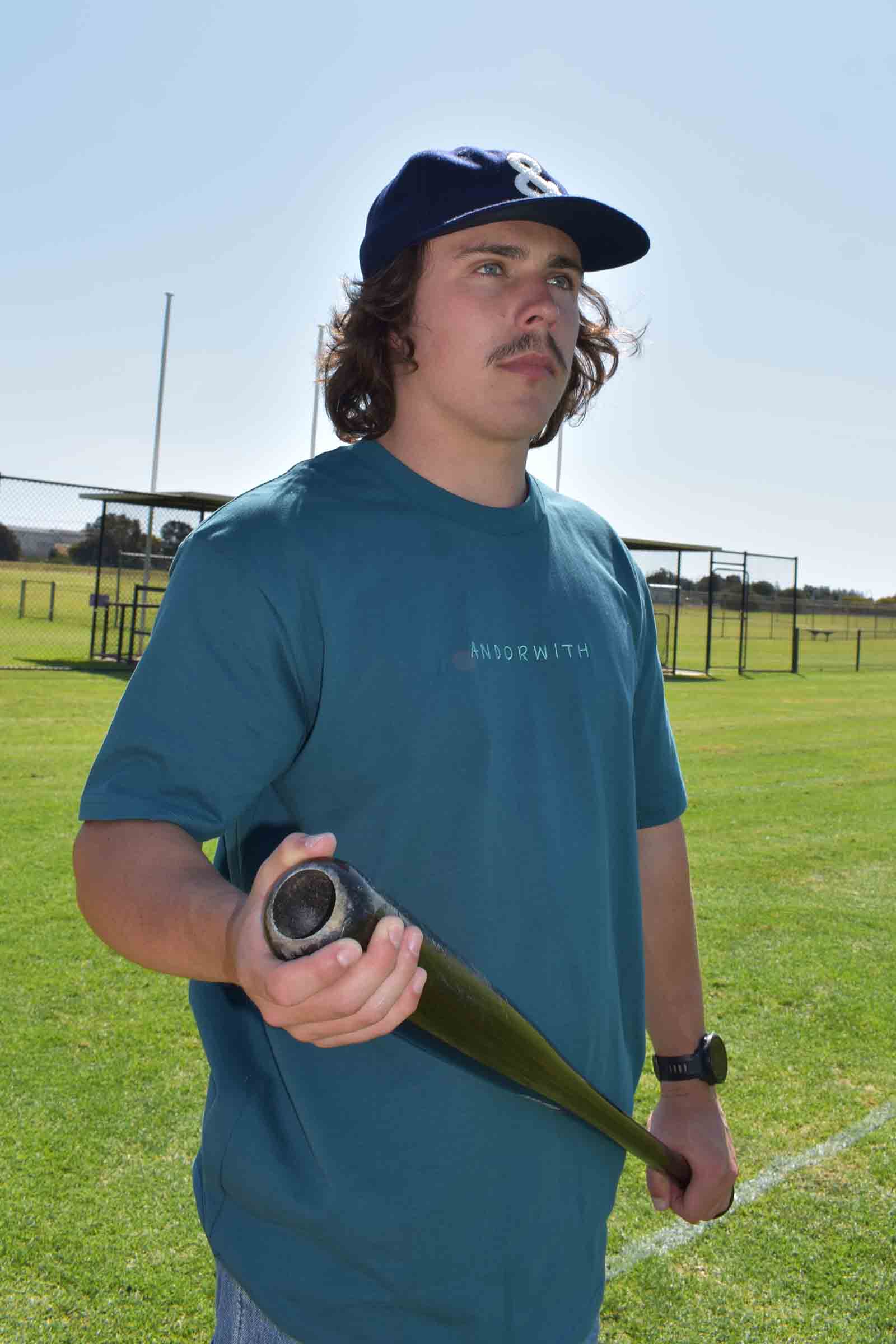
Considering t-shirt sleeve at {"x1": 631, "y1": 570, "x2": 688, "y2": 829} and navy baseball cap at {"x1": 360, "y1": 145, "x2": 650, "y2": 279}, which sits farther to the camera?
t-shirt sleeve at {"x1": 631, "y1": 570, "x2": 688, "y2": 829}

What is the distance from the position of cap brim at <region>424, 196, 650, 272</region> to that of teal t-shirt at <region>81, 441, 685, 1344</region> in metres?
0.38

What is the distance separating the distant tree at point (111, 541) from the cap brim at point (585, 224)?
1693 cm

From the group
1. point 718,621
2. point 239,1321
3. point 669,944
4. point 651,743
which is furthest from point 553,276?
point 718,621

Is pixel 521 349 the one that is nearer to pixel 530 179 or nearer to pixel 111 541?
pixel 530 179

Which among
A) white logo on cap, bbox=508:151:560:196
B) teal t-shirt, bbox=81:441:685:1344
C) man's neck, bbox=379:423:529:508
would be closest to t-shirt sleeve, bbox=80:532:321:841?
teal t-shirt, bbox=81:441:685:1344

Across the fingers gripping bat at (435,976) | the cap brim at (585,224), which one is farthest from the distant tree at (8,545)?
the fingers gripping bat at (435,976)

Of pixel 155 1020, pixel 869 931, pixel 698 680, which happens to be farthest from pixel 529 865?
pixel 698 680

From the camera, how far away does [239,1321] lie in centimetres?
128

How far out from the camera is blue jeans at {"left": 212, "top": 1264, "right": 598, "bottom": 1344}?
125cm

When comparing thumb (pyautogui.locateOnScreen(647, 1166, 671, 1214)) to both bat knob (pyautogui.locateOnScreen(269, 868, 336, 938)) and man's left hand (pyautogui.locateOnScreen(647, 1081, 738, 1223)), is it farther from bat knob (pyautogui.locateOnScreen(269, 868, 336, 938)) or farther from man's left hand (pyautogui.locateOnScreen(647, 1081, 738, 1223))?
bat knob (pyautogui.locateOnScreen(269, 868, 336, 938))

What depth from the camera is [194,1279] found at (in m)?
2.71

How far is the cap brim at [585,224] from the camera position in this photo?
1.52 meters

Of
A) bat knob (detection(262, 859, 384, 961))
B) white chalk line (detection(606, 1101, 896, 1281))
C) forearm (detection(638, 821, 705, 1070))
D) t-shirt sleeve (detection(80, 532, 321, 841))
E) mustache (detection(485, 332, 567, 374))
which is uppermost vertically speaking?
mustache (detection(485, 332, 567, 374))

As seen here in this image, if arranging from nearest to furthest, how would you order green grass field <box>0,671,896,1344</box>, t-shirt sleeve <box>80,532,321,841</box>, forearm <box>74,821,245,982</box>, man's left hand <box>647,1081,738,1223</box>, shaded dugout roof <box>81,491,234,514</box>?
forearm <box>74,821,245,982</box>, t-shirt sleeve <box>80,532,321,841</box>, man's left hand <box>647,1081,738,1223</box>, green grass field <box>0,671,896,1344</box>, shaded dugout roof <box>81,491,234,514</box>
